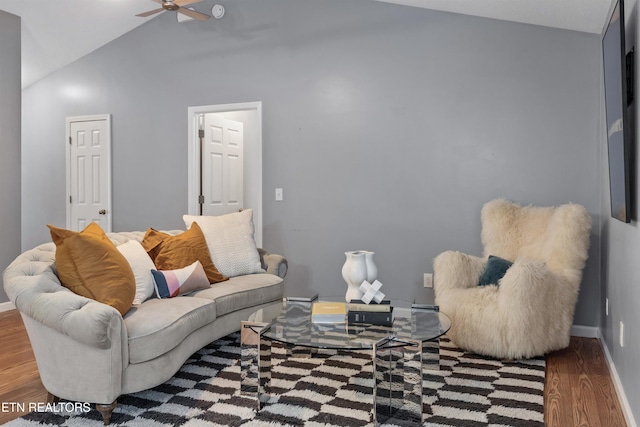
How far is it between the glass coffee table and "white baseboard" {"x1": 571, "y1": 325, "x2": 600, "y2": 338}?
1.67 metres

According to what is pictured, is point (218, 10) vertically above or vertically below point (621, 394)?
above

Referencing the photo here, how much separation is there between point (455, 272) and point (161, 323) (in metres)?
2.01

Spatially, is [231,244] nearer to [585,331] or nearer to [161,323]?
[161,323]

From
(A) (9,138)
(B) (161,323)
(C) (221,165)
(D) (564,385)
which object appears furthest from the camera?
(C) (221,165)

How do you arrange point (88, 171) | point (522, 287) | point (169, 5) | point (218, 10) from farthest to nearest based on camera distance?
1. point (88, 171)
2. point (218, 10)
3. point (169, 5)
4. point (522, 287)

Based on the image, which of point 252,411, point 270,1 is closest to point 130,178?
point 270,1

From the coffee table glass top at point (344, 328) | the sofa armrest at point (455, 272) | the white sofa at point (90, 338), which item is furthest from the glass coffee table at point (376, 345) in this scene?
the sofa armrest at point (455, 272)

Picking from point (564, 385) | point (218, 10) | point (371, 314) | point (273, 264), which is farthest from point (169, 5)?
point (564, 385)

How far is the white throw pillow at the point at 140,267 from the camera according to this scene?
296 cm

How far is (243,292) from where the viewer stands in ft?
11.3

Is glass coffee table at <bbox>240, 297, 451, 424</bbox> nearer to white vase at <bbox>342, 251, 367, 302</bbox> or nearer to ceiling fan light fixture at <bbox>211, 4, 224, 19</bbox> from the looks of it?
white vase at <bbox>342, 251, 367, 302</bbox>

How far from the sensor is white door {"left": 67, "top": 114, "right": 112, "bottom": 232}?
5605 mm

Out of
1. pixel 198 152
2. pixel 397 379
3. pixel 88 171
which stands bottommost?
pixel 397 379

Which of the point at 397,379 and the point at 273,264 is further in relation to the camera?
the point at 273,264
